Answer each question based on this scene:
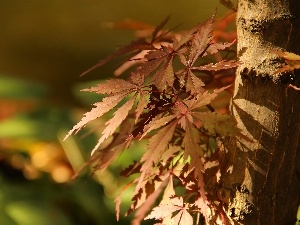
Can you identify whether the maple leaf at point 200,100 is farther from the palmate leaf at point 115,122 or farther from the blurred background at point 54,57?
the blurred background at point 54,57

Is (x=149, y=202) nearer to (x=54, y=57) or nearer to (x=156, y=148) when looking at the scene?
(x=156, y=148)

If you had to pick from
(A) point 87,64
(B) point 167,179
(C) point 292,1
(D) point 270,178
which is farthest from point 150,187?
(A) point 87,64

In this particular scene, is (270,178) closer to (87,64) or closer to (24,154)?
(24,154)

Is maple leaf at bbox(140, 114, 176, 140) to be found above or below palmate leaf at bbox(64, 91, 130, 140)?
below

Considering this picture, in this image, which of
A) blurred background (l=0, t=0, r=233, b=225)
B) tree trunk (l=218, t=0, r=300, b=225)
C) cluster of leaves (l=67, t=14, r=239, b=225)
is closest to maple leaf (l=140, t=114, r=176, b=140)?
cluster of leaves (l=67, t=14, r=239, b=225)

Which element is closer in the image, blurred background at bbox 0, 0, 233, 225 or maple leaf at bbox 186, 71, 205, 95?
maple leaf at bbox 186, 71, 205, 95

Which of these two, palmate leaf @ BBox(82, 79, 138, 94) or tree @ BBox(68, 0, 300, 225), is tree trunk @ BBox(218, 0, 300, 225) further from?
palmate leaf @ BBox(82, 79, 138, 94)

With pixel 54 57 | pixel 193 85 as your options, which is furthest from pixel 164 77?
pixel 54 57

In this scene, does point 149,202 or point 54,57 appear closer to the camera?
point 149,202
